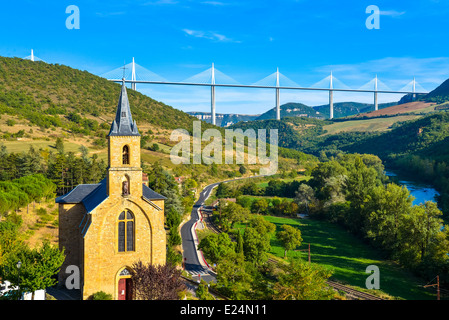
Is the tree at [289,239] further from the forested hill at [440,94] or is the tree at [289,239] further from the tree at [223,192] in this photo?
the forested hill at [440,94]

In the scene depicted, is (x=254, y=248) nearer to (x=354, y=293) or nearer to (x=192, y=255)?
(x=192, y=255)

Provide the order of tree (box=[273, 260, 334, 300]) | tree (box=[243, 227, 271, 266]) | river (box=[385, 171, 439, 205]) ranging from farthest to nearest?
1. river (box=[385, 171, 439, 205])
2. tree (box=[243, 227, 271, 266])
3. tree (box=[273, 260, 334, 300])

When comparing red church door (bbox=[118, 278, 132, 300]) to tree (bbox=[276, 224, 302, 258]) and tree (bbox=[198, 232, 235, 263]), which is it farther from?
tree (bbox=[276, 224, 302, 258])

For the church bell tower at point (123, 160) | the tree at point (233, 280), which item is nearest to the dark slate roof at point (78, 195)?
the church bell tower at point (123, 160)

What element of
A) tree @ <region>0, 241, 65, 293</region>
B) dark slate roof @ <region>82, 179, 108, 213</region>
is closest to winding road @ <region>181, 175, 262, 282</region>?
dark slate roof @ <region>82, 179, 108, 213</region>

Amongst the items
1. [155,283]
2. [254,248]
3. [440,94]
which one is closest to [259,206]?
[254,248]
